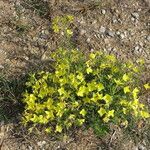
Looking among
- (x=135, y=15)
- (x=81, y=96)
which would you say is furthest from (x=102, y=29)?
(x=81, y=96)

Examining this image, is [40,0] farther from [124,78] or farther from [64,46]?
[124,78]

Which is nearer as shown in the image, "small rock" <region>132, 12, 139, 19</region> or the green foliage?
the green foliage

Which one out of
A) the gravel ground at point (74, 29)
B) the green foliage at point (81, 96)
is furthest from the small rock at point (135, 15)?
the green foliage at point (81, 96)

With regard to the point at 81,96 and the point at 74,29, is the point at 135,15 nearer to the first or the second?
the point at 74,29

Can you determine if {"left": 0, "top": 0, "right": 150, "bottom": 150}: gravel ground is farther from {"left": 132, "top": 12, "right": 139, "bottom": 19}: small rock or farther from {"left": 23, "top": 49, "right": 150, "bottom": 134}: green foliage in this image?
{"left": 23, "top": 49, "right": 150, "bottom": 134}: green foliage

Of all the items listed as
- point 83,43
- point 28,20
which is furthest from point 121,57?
point 28,20

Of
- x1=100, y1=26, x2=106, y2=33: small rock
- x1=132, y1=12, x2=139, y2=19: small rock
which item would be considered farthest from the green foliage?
x1=132, y1=12, x2=139, y2=19: small rock
